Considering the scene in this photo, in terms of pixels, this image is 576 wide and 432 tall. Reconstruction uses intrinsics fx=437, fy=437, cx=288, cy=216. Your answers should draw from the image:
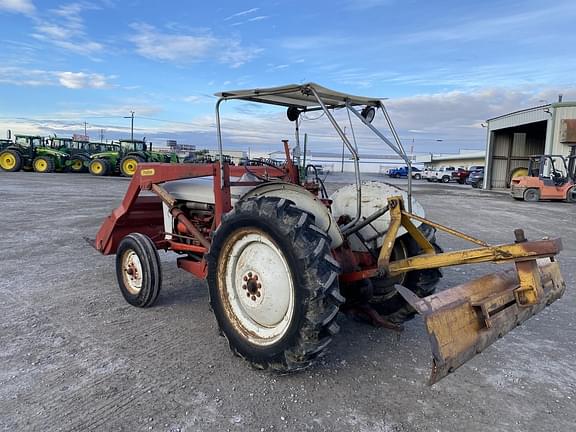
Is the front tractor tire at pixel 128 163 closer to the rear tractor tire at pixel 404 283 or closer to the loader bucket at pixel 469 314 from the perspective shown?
the rear tractor tire at pixel 404 283

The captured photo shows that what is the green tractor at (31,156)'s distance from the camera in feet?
86.4

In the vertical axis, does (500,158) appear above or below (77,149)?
above

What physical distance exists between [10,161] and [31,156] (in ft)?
3.80

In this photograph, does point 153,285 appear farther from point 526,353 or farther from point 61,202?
point 61,202

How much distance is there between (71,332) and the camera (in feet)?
12.8

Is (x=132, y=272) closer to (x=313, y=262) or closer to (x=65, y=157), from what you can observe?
(x=313, y=262)

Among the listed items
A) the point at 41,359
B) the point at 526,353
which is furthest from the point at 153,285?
the point at 526,353

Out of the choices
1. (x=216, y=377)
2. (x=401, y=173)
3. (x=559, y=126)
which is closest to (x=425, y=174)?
(x=401, y=173)

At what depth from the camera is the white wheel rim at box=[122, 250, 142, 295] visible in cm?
460

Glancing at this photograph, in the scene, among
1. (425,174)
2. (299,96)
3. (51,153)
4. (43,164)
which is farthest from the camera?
(425,174)

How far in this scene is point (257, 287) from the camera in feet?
10.8

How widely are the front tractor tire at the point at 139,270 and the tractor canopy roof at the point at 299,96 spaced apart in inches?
68.3

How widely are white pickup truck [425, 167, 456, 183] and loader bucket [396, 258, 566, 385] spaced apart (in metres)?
42.3

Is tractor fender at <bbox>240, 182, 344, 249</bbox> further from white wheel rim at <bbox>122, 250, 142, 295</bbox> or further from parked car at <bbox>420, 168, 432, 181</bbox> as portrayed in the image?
parked car at <bbox>420, 168, 432, 181</bbox>
